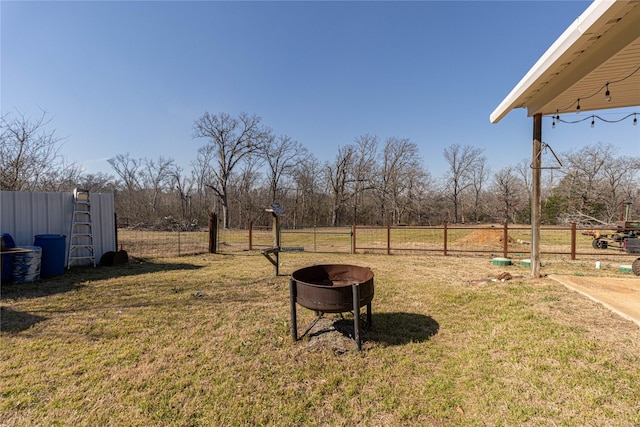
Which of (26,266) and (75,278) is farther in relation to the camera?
(75,278)

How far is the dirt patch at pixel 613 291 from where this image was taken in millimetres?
3589

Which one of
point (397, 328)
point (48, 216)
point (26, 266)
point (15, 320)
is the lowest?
point (397, 328)

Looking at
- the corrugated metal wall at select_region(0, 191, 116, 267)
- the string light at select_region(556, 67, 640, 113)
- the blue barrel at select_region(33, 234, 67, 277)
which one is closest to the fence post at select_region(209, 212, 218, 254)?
the corrugated metal wall at select_region(0, 191, 116, 267)

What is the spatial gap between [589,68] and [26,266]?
36.2 ft

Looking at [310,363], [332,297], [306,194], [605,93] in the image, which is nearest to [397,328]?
[332,297]

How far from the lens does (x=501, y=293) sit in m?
4.89

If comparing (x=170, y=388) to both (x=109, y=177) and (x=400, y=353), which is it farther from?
(x=109, y=177)

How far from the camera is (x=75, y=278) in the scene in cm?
637

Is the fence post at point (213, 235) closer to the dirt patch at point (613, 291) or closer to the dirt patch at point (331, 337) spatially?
→ the dirt patch at point (331, 337)

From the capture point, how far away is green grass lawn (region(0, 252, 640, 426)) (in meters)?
2.20

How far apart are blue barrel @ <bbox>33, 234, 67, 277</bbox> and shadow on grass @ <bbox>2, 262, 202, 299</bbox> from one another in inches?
7.8

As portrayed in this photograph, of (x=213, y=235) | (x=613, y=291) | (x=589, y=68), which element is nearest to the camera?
(x=589, y=68)

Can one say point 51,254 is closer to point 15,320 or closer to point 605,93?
point 15,320

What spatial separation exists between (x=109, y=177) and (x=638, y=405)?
46.1m
